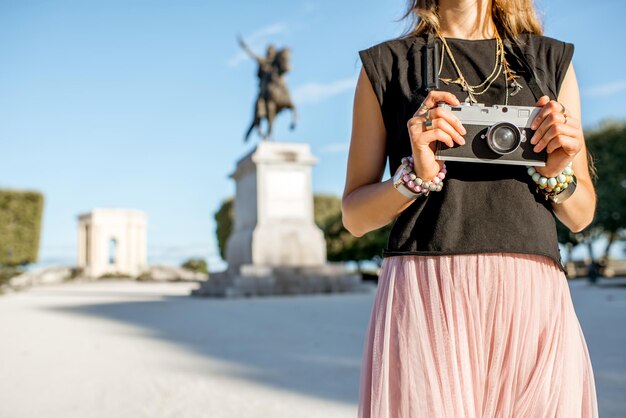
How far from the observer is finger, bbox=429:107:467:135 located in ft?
4.58

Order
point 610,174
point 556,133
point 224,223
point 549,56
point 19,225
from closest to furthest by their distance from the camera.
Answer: point 556,133 → point 549,56 → point 610,174 → point 19,225 → point 224,223

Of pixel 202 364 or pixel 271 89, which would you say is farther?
pixel 271 89

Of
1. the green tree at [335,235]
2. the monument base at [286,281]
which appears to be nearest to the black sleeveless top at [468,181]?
the monument base at [286,281]

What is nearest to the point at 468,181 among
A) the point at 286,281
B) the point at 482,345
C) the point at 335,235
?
the point at 482,345

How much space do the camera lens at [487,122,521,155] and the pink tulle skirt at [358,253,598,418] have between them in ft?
0.82

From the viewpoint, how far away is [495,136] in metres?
1.40

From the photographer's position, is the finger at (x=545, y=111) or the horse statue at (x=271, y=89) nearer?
the finger at (x=545, y=111)

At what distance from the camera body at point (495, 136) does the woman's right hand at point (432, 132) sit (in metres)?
0.02

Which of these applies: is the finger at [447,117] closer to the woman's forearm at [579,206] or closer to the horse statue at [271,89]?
the woman's forearm at [579,206]

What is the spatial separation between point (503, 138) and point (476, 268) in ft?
0.98

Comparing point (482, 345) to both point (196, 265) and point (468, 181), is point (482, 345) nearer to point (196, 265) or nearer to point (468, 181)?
point (468, 181)

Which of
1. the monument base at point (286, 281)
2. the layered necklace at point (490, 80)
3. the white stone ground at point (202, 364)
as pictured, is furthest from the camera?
the monument base at point (286, 281)

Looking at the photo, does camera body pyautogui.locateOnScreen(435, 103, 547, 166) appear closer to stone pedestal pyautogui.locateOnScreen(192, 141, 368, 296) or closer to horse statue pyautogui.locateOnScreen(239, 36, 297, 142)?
stone pedestal pyautogui.locateOnScreen(192, 141, 368, 296)

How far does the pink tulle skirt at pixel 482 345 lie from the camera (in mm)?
1438
